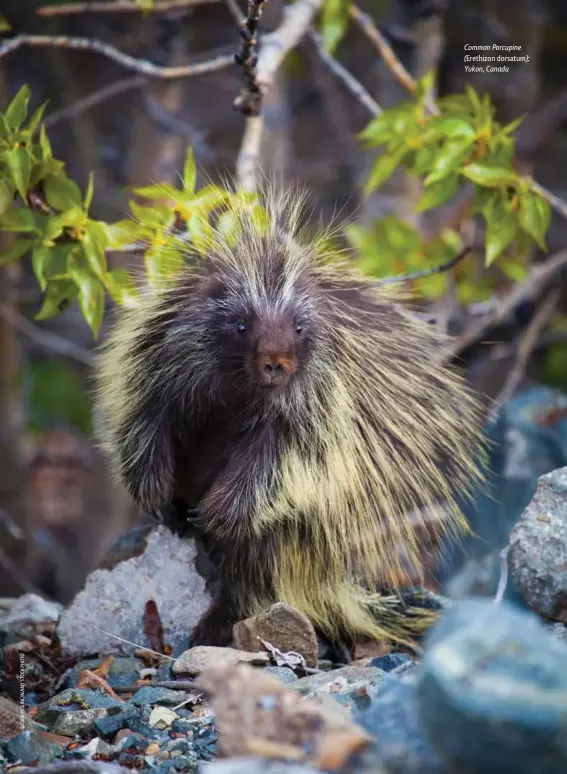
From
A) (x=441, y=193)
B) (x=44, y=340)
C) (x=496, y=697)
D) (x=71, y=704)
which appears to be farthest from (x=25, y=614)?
(x=44, y=340)

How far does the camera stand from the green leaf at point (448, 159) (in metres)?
2.91

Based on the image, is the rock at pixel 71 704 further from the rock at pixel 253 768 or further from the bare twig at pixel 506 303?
the bare twig at pixel 506 303

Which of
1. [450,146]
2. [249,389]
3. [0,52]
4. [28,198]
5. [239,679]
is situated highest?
[0,52]

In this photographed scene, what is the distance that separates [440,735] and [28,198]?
6.61ft

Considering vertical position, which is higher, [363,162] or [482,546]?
[363,162]

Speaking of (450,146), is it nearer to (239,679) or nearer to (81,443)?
(239,679)

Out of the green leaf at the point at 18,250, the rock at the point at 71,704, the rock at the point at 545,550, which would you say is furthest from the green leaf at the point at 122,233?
the rock at the point at 545,550

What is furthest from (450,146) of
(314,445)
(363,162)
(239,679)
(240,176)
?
(363,162)

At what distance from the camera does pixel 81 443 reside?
306 inches

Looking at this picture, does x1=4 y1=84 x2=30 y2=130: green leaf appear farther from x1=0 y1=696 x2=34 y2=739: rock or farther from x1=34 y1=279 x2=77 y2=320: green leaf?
x1=0 y1=696 x2=34 y2=739: rock

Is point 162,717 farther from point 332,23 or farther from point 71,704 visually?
point 332,23

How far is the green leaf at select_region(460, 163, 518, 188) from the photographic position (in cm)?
289

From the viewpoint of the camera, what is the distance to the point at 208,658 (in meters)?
2.33

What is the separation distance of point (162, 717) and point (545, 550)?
2.88 feet
